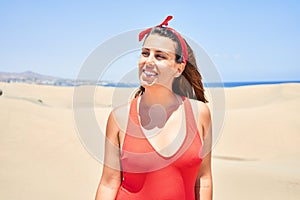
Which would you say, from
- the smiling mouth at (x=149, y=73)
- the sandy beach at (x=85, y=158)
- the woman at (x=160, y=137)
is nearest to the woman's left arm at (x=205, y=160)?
the woman at (x=160, y=137)

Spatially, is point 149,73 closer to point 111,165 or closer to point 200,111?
point 200,111

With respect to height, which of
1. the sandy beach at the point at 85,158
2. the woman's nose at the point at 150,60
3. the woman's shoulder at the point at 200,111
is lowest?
the sandy beach at the point at 85,158

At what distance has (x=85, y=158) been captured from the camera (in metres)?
7.50

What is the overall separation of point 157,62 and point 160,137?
38 cm

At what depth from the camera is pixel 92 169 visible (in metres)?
7.00

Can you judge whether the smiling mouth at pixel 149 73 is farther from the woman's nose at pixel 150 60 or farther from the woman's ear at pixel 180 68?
the woman's ear at pixel 180 68

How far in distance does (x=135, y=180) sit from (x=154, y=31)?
0.73m

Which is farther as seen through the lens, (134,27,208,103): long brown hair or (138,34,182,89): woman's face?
(134,27,208,103): long brown hair

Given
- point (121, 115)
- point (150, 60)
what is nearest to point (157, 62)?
point (150, 60)

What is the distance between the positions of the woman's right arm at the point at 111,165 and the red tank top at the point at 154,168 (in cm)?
5

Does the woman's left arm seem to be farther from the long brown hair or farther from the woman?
the long brown hair

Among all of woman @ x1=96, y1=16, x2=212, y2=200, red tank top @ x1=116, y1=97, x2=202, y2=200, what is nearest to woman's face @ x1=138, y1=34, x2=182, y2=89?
woman @ x1=96, y1=16, x2=212, y2=200

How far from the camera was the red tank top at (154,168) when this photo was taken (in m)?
1.79

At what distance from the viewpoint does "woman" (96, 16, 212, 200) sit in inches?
70.9
